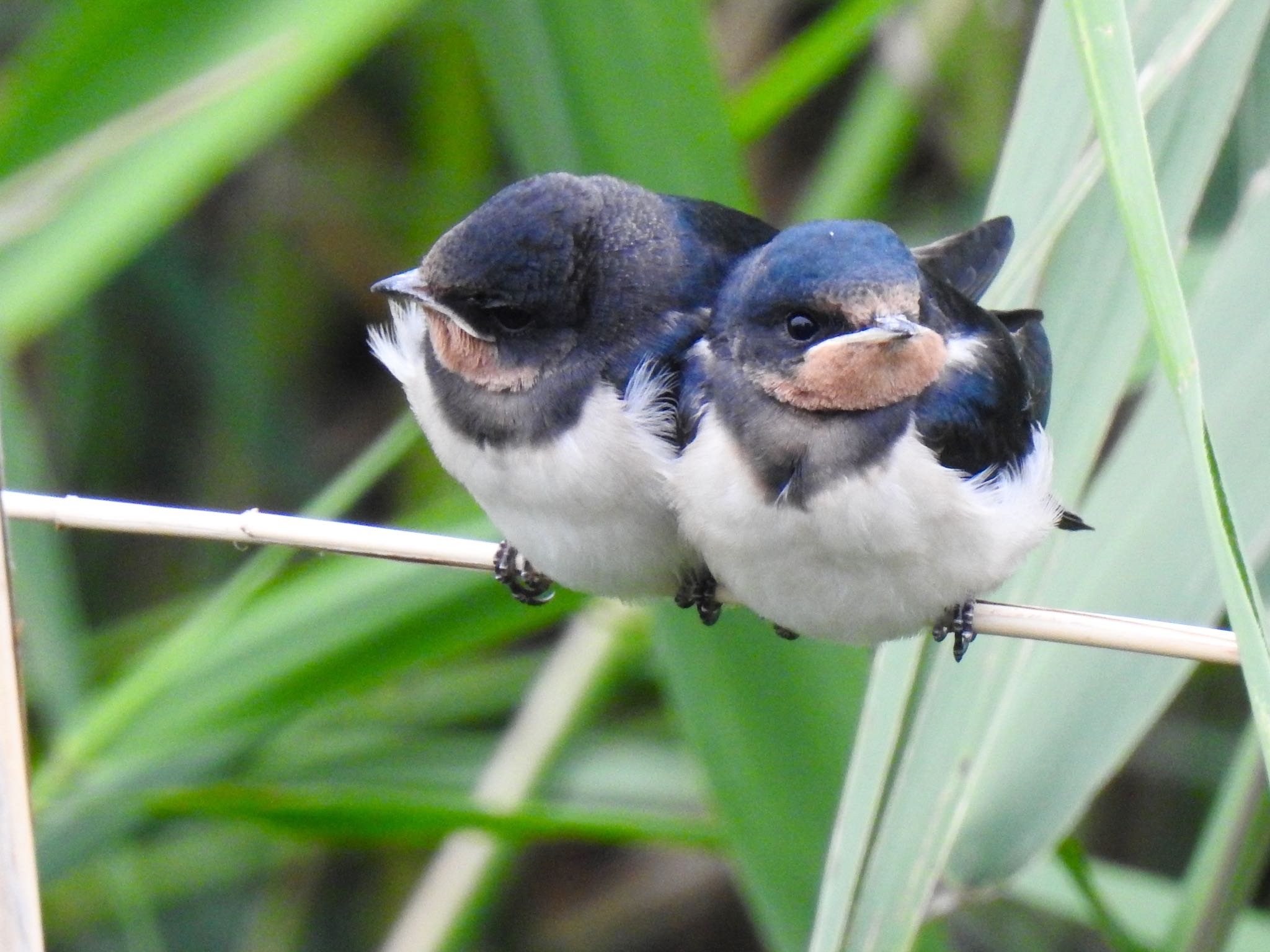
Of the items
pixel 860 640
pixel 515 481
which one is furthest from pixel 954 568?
pixel 515 481

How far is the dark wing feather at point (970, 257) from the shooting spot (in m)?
1.51

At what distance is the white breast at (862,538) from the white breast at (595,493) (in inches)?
2.4

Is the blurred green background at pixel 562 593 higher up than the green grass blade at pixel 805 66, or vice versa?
the green grass blade at pixel 805 66

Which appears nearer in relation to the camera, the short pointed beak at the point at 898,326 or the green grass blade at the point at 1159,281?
the green grass blade at the point at 1159,281

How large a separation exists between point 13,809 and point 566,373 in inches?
23.1

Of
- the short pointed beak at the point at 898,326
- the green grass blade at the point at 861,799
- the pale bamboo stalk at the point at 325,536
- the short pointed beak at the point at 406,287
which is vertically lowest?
the green grass blade at the point at 861,799

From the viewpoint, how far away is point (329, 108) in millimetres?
2859

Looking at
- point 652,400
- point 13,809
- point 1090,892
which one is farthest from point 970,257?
point 13,809

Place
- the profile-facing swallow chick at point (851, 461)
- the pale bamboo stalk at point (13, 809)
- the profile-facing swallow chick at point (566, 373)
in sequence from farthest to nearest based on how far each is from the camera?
the profile-facing swallow chick at point (566, 373)
the profile-facing swallow chick at point (851, 461)
the pale bamboo stalk at point (13, 809)

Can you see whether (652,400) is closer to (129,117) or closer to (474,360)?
(474,360)

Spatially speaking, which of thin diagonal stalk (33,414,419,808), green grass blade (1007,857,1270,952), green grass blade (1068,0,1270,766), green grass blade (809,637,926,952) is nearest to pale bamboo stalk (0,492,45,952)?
thin diagonal stalk (33,414,419,808)

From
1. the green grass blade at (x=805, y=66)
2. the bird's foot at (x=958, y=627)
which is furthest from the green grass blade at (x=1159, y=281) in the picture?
the green grass blade at (x=805, y=66)

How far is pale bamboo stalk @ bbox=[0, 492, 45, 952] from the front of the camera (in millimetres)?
961

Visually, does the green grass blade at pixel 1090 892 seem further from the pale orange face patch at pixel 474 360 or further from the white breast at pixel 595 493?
the pale orange face patch at pixel 474 360
